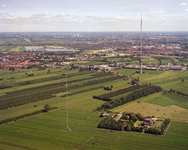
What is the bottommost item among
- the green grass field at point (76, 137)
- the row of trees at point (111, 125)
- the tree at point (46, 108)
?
the green grass field at point (76, 137)

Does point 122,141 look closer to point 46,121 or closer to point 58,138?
point 58,138

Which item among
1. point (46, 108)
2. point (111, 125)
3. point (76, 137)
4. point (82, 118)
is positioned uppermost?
point (46, 108)

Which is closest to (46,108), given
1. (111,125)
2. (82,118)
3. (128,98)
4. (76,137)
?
(82,118)

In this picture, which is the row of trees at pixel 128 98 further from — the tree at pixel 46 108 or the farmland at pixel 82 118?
the tree at pixel 46 108

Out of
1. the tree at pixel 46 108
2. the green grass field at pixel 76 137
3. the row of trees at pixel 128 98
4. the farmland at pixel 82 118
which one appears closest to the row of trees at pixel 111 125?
the farmland at pixel 82 118

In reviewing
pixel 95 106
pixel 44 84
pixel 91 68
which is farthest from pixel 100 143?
pixel 91 68

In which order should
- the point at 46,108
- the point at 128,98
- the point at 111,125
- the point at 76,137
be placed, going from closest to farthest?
the point at 76,137, the point at 111,125, the point at 46,108, the point at 128,98

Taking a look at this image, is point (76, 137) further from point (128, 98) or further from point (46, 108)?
point (128, 98)

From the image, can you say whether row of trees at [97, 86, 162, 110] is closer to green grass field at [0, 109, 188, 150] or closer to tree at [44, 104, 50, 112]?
green grass field at [0, 109, 188, 150]

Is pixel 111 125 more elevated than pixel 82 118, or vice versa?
pixel 111 125
